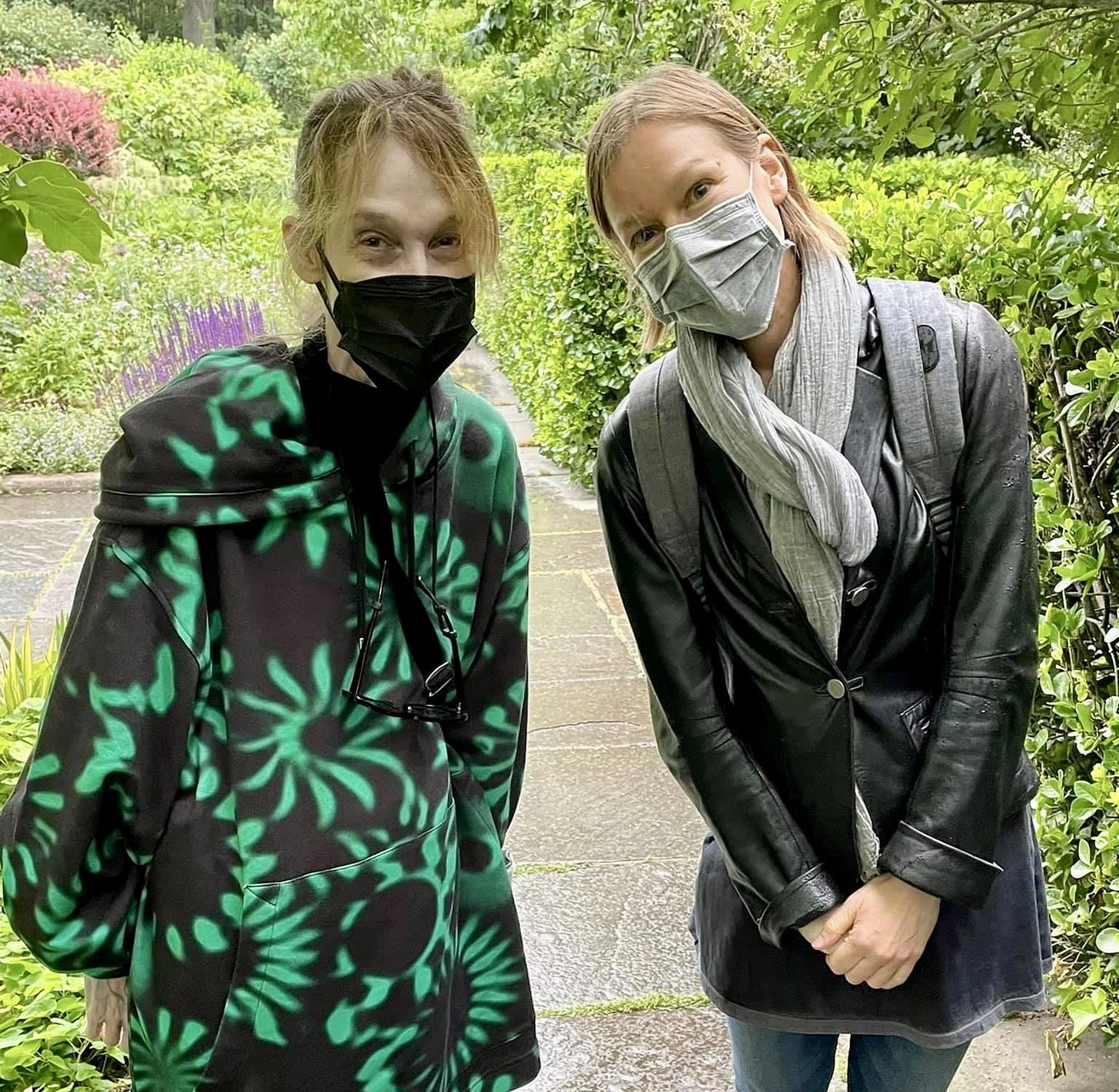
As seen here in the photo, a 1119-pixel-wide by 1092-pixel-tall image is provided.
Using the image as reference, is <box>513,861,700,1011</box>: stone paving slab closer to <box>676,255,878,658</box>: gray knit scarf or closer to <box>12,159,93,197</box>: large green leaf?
<box>676,255,878,658</box>: gray knit scarf

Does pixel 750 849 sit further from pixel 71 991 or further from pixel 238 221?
pixel 238 221

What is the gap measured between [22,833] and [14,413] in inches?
349

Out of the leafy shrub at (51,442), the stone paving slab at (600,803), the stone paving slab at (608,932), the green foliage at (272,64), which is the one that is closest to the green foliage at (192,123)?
the green foliage at (272,64)

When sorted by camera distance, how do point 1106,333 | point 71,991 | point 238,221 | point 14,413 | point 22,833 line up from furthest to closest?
point 238,221
point 14,413
point 71,991
point 1106,333
point 22,833

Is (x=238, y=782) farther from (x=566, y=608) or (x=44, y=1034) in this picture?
(x=566, y=608)

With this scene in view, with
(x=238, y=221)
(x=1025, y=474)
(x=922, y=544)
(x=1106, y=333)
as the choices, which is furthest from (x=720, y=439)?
(x=238, y=221)

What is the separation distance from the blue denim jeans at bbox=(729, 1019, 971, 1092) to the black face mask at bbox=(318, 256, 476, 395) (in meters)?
1.10

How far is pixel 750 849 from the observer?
1778 millimetres

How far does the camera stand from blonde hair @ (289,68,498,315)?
162 centimetres

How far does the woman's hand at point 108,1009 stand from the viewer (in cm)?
169

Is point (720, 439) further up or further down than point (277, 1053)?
further up

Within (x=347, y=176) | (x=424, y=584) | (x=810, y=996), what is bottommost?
(x=810, y=996)

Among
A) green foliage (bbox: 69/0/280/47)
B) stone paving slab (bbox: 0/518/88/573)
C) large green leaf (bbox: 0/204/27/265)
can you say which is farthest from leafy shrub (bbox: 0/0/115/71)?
large green leaf (bbox: 0/204/27/265)

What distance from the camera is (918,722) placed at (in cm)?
175
